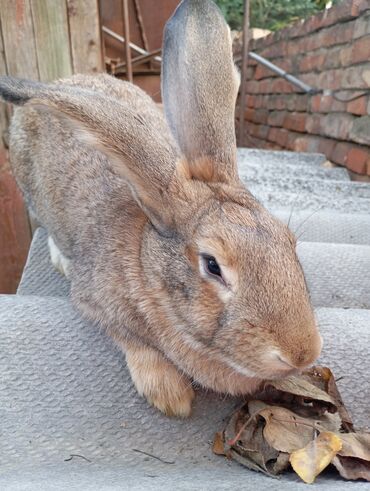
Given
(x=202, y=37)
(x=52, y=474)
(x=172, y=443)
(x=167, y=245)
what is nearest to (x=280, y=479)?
(x=172, y=443)

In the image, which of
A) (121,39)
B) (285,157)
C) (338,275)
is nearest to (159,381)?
(338,275)

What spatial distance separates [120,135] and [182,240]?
1.16 ft

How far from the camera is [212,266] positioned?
4.42ft

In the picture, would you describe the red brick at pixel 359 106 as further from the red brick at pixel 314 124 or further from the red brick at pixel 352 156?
the red brick at pixel 314 124

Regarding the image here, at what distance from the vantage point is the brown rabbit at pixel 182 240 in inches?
49.1

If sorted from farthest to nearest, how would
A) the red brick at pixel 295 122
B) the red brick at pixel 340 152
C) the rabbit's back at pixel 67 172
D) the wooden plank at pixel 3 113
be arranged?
the red brick at pixel 295 122
the red brick at pixel 340 152
the wooden plank at pixel 3 113
the rabbit's back at pixel 67 172

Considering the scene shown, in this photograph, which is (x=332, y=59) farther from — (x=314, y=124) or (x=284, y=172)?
(x=284, y=172)

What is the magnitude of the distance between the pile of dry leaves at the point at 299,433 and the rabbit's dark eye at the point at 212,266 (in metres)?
0.35

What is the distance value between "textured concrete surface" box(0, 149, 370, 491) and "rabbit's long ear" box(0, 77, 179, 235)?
48cm

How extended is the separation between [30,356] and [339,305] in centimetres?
119

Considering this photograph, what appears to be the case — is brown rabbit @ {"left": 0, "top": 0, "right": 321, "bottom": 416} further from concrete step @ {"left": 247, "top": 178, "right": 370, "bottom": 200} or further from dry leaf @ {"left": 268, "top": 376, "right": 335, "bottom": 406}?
concrete step @ {"left": 247, "top": 178, "right": 370, "bottom": 200}

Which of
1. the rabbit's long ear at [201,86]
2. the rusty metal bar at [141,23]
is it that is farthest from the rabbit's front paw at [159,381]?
the rusty metal bar at [141,23]

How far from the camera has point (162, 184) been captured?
1.53 metres

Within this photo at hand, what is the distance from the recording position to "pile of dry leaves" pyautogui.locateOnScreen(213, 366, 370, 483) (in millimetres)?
1161
